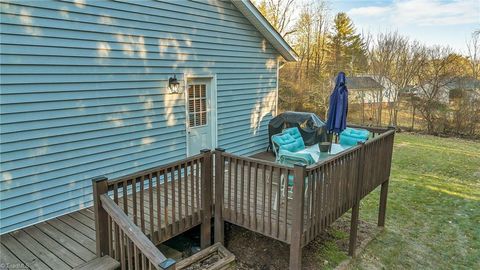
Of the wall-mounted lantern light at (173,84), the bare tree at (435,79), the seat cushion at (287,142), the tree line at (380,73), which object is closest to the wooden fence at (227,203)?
the seat cushion at (287,142)

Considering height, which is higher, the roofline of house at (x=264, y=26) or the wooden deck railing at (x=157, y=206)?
the roofline of house at (x=264, y=26)

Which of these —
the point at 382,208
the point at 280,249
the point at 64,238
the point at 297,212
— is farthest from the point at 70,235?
the point at 382,208

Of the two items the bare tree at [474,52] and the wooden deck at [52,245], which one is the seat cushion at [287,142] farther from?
the bare tree at [474,52]

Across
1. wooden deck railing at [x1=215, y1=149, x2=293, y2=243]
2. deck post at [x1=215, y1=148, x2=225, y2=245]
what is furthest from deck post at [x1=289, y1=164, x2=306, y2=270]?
deck post at [x1=215, y1=148, x2=225, y2=245]

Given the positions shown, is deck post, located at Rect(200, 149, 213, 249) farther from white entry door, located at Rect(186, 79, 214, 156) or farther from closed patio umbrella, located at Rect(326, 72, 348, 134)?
closed patio umbrella, located at Rect(326, 72, 348, 134)

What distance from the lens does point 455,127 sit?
46.1ft

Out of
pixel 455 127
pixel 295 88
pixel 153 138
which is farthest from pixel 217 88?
pixel 455 127

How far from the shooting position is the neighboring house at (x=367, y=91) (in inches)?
622

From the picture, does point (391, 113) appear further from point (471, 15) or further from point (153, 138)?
point (153, 138)

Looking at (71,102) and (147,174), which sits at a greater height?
(71,102)

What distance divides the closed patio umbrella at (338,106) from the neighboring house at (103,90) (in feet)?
7.95

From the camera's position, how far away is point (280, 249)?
179 inches

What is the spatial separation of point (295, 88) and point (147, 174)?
1496cm

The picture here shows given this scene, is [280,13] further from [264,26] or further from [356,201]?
[356,201]
